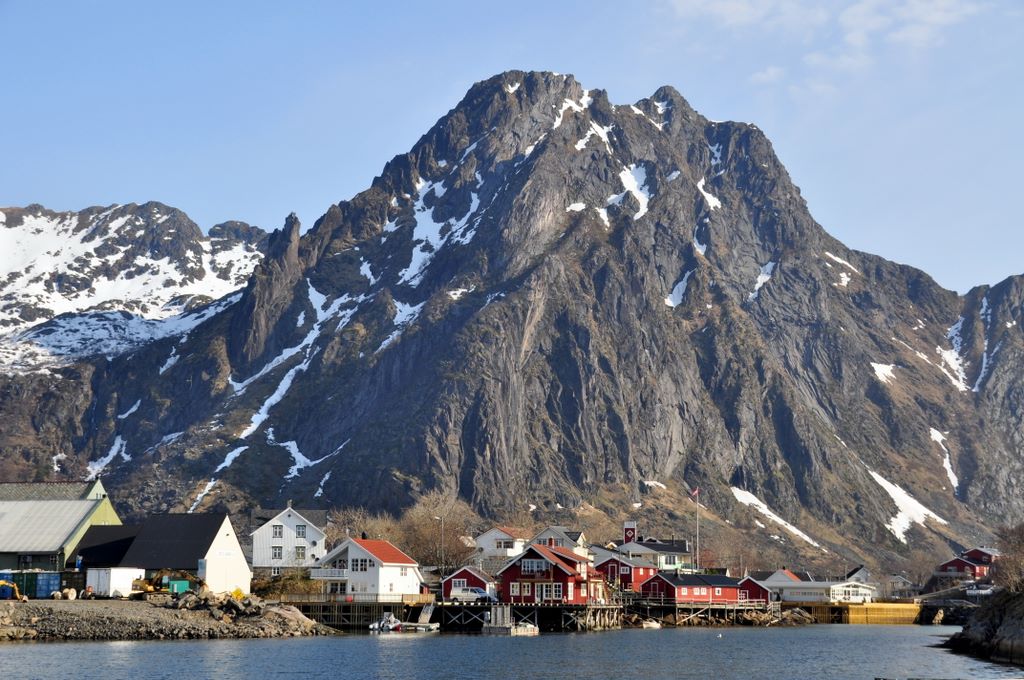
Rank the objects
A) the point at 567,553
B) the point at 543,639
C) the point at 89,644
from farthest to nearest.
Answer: the point at 567,553 < the point at 543,639 < the point at 89,644

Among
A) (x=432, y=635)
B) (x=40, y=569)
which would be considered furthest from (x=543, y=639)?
(x=40, y=569)

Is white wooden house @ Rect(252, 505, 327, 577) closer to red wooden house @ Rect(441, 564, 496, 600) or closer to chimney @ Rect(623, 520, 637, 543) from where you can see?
red wooden house @ Rect(441, 564, 496, 600)

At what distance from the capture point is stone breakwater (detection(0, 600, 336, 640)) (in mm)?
98500

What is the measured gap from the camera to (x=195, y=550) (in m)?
115

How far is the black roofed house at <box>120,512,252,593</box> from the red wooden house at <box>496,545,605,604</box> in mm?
24357

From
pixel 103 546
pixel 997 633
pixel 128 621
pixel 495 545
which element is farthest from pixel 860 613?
pixel 128 621

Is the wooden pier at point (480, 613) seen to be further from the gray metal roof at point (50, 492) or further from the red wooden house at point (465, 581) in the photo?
the gray metal roof at point (50, 492)

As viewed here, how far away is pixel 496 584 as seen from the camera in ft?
427

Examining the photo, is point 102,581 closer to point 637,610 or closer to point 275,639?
point 275,639

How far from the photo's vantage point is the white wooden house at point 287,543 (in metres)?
144

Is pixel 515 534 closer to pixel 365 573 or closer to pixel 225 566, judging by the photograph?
pixel 365 573

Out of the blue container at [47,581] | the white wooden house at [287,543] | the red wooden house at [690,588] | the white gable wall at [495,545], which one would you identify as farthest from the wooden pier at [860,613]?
the blue container at [47,581]

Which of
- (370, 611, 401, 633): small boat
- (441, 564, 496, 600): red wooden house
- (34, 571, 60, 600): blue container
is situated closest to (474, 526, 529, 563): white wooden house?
(441, 564, 496, 600): red wooden house

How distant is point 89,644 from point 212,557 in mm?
20032
